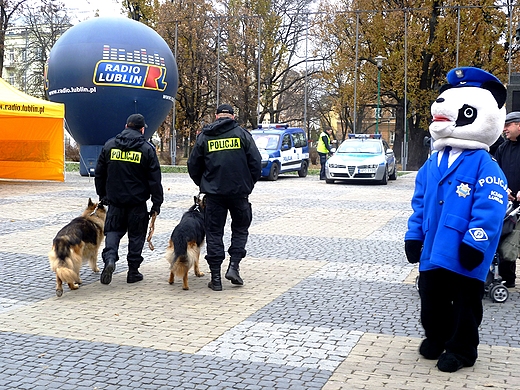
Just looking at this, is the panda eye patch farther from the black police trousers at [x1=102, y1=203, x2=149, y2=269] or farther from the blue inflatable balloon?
the blue inflatable balloon

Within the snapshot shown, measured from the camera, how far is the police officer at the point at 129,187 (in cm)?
763

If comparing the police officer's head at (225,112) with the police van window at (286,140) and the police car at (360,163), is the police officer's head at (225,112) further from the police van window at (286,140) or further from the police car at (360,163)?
the police van window at (286,140)

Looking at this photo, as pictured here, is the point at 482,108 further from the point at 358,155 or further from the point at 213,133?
the point at 358,155

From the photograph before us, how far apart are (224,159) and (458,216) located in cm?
317

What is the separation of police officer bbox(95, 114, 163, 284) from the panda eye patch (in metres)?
3.70

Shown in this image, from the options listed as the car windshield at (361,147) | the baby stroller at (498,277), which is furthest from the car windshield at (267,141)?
the baby stroller at (498,277)

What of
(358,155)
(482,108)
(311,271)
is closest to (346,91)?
(358,155)

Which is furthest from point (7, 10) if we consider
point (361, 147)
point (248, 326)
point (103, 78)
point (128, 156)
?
point (248, 326)

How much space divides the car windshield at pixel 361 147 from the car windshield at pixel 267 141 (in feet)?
8.18

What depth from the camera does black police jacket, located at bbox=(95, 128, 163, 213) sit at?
763 cm

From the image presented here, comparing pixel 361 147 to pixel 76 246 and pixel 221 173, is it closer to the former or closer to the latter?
pixel 221 173

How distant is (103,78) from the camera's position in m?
23.2

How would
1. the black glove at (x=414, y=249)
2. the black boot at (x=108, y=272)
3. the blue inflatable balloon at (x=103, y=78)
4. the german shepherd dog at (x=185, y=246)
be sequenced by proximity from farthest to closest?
the blue inflatable balloon at (x=103, y=78) → the black boot at (x=108, y=272) → the german shepherd dog at (x=185, y=246) → the black glove at (x=414, y=249)

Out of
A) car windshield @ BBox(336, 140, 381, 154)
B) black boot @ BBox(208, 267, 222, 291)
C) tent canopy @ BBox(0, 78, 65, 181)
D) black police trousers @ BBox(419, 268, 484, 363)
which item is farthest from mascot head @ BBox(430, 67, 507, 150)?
car windshield @ BBox(336, 140, 381, 154)
